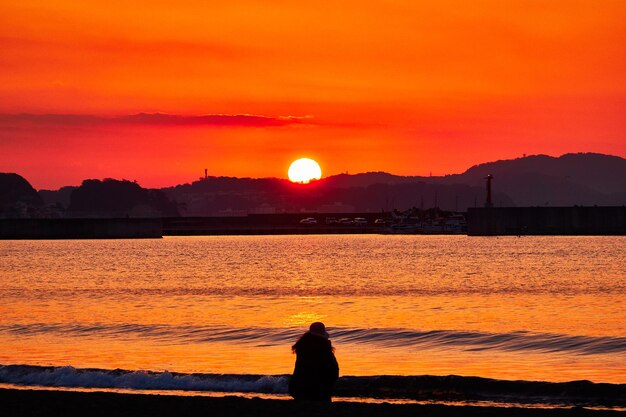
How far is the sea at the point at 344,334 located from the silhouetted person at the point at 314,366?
554 cm

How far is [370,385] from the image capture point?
27031 mm

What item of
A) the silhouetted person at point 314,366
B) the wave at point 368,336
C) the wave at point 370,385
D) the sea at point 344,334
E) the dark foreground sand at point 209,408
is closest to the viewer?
the dark foreground sand at point 209,408

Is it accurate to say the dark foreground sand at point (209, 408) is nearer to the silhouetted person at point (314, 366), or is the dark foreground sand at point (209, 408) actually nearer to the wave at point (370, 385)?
the silhouetted person at point (314, 366)

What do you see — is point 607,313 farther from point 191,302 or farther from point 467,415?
point 467,415

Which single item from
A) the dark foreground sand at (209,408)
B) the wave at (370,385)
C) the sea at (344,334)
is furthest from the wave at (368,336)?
the dark foreground sand at (209,408)

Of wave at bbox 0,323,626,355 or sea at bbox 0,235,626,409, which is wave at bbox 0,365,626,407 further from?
wave at bbox 0,323,626,355

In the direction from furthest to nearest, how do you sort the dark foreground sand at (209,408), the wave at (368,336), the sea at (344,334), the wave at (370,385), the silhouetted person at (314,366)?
the wave at (368,336), the sea at (344,334), the wave at (370,385), the silhouetted person at (314,366), the dark foreground sand at (209,408)

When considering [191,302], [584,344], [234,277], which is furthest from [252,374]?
[234,277]

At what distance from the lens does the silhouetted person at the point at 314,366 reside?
19734 millimetres

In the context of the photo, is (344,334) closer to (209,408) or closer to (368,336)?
(368,336)

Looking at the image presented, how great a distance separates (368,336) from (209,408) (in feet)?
68.9

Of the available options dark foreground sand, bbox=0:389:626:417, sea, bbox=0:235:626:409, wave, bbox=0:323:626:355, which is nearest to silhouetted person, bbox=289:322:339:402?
dark foreground sand, bbox=0:389:626:417

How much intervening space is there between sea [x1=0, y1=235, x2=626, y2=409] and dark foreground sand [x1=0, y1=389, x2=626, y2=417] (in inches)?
191

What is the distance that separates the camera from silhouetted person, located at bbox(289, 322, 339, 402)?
19.7 m
